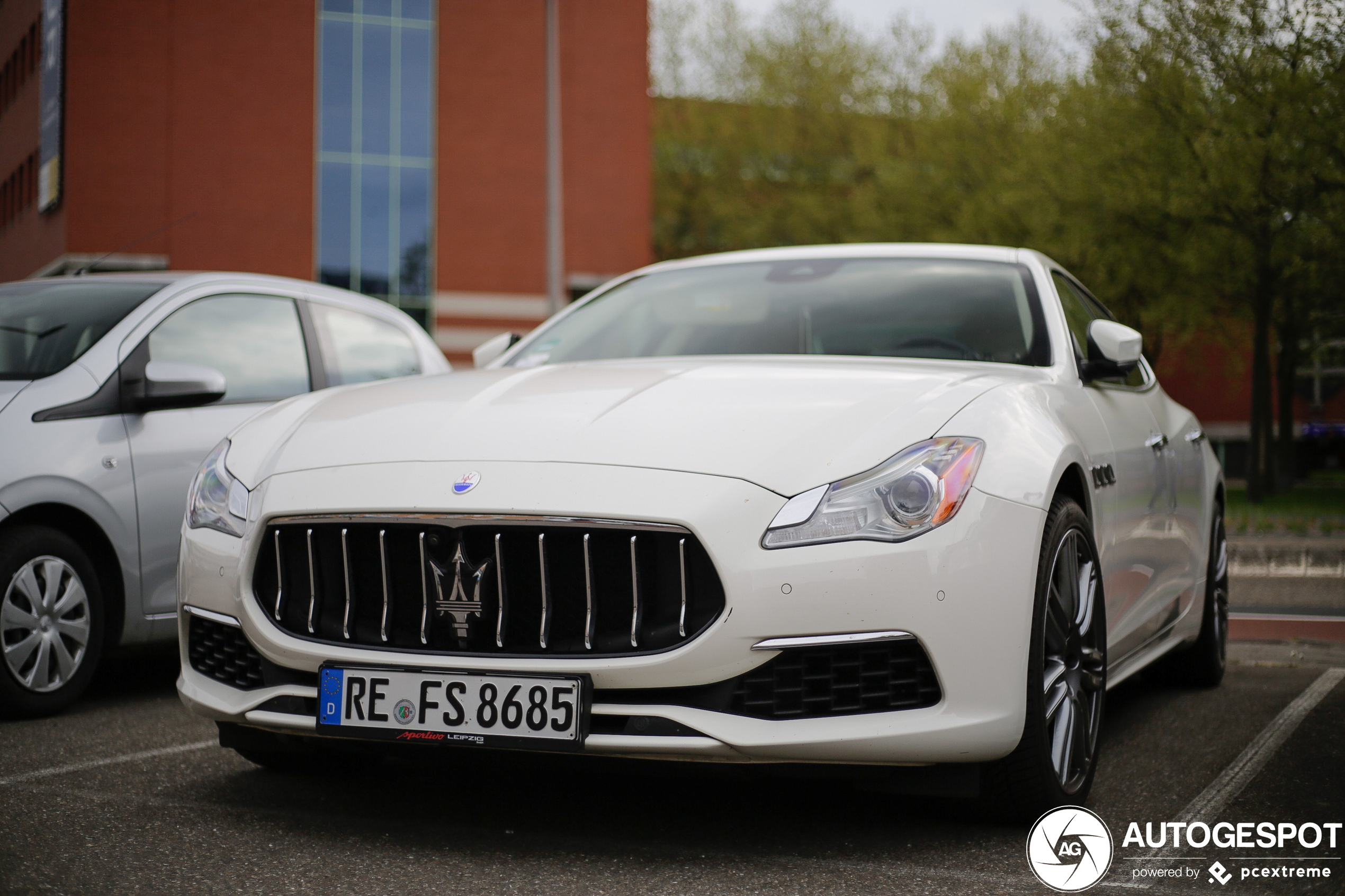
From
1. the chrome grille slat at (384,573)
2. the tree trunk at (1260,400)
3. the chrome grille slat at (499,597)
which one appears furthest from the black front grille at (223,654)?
the tree trunk at (1260,400)

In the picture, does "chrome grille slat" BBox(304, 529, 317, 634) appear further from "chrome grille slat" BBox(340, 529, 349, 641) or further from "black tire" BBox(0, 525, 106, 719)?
"black tire" BBox(0, 525, 106, 719)

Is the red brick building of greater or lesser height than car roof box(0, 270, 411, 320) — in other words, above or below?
above

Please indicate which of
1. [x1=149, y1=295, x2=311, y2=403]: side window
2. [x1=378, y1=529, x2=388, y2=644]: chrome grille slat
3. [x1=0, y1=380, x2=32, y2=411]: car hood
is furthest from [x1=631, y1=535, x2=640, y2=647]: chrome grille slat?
[x1=149, y1=295, x2=311, y2=403]: side window

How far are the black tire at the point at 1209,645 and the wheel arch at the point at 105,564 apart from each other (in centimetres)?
389

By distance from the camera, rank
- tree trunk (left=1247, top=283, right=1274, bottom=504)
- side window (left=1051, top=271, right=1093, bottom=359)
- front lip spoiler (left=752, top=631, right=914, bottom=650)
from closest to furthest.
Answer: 1. front lip spoiler (left=752, top=631, right=914, bottom=650)
2. side window (left=1051, top=271, right=1093, bottom=359)
3. tree trunk (left=1247, top=283, right=1274, bottom=504)

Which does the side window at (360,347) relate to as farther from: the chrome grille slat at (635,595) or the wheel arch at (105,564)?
the chrome grille slat at (635,595)

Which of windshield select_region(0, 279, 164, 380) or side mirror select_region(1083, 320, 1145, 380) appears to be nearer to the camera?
side mirror select_region(1083, 320, 1145, 380)

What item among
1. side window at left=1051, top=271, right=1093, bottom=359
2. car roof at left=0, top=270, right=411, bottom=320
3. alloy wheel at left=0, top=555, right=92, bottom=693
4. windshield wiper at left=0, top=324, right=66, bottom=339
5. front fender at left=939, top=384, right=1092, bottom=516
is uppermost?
car roof at left=0, top=270, right=411, bottom=320

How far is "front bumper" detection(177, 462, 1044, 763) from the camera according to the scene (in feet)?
9.15

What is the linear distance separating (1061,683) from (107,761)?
2.62 meters

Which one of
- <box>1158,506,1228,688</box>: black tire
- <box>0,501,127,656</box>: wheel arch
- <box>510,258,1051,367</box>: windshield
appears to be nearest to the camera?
<box>510,258,1051,367</box>: windshield

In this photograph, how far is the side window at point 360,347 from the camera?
608 cm

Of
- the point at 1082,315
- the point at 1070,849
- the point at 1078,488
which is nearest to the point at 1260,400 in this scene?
the point at 1082,315

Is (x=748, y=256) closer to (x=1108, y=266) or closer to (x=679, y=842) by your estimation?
(x=679, y=842)
